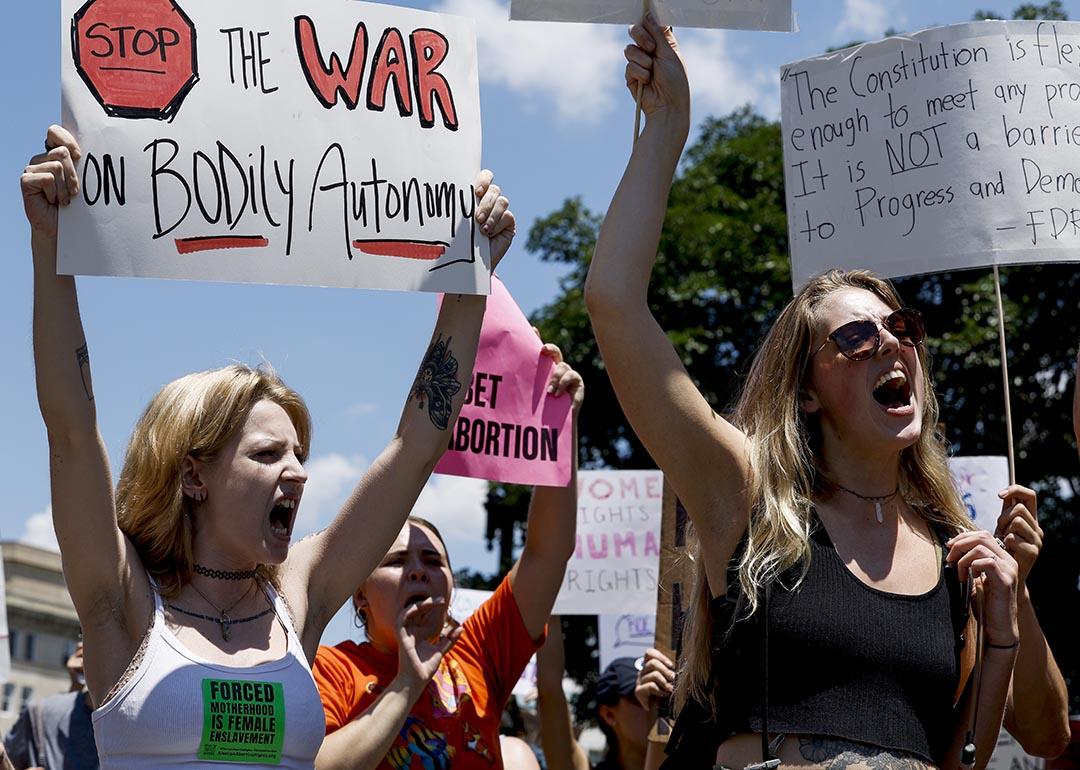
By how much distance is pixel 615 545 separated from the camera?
24.3ft

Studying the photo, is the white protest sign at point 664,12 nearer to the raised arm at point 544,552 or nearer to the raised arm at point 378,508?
the raised arm at point 378,508

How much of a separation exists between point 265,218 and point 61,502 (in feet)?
2.94

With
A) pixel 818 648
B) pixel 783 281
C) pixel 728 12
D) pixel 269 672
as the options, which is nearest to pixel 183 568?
pixel 269 672

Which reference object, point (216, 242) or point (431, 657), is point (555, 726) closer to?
point (431, 657)

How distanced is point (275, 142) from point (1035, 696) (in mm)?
2201

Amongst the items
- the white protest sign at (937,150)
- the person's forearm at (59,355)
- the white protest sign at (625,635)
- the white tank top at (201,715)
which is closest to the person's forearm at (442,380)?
the white tank top at (201,715)

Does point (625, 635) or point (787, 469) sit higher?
point (787, 469)

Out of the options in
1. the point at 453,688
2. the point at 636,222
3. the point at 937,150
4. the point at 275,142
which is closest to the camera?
the point at 636,222

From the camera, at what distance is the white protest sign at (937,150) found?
4.12 metres

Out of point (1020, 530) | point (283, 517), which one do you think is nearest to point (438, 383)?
point (283, 517)

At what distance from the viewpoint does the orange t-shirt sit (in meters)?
3.86

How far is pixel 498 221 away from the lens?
3625 millimetres

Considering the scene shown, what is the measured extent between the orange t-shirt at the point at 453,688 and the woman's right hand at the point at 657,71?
5.43ft

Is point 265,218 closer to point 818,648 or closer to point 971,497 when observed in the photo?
point 818,648
